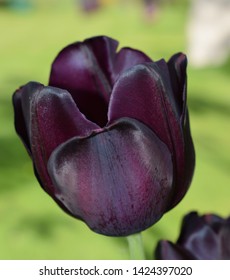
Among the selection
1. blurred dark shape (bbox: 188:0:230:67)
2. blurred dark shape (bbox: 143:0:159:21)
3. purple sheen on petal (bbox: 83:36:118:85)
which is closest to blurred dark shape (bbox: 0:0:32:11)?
blurred dark shape (bbox: 143:0:159:21)

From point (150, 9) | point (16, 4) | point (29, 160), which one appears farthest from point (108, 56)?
point (16, 4)

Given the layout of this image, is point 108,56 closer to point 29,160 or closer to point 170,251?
point 170,251

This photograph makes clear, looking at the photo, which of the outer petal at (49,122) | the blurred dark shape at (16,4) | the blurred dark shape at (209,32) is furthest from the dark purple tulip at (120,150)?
the blurred dark shape at (16,4)

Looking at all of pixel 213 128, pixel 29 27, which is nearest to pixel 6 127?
pixel 213 128

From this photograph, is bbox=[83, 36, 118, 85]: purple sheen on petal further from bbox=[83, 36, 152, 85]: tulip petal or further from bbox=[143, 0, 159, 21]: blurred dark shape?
bbox=[143, 0, 159, 21]: blurred dark shape

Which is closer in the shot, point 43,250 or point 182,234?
point 182,234

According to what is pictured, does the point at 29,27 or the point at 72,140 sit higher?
the point at 72,140
